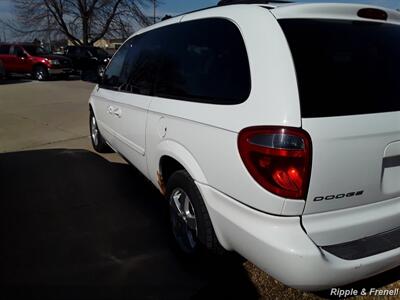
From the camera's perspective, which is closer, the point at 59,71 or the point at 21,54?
the point at 21,54

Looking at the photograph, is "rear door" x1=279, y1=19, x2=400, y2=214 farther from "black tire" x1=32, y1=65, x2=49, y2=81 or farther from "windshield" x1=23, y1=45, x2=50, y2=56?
"windshield" x1=23, y1=45, x2=50, y2=56

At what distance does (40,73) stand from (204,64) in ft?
65.2

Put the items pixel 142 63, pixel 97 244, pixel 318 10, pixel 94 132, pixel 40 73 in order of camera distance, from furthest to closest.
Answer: pixel 40 73 < pixel 94 132 < pixel 142 63 < pixel 97 244 < pixel 318 10

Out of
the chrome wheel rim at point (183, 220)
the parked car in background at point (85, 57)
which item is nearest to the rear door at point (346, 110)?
the chrome wheel rim at point (183, 220)

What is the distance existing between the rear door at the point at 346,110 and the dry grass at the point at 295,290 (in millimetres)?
832

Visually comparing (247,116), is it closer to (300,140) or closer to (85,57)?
(300,140)

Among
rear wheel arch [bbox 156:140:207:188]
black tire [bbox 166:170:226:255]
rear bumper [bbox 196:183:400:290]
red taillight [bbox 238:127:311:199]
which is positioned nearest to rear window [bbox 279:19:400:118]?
red taillight [bbox 238:127:311:199]

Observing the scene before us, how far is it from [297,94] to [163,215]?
7.61 feet

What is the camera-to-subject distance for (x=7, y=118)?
920cm

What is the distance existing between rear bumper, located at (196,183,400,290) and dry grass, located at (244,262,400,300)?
1.83 feet

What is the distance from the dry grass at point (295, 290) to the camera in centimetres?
266

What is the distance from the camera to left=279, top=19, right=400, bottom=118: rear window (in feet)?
6.73

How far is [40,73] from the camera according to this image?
20.4 meters

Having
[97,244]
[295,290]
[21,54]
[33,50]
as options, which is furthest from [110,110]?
[33,50]
